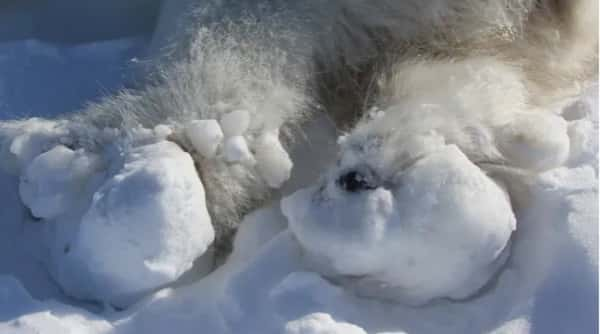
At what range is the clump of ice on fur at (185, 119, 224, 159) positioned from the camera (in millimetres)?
1168

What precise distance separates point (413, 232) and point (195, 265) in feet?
1.06

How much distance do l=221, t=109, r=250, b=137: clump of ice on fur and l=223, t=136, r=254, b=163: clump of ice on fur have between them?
0.01 m

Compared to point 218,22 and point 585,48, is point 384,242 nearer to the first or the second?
point 218,22

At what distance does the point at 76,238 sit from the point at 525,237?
65cm

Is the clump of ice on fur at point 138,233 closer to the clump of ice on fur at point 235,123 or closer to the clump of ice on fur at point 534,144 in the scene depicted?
the clump of ice on fur at point 235,123

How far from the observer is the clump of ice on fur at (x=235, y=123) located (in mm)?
1187

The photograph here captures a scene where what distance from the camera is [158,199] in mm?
1074

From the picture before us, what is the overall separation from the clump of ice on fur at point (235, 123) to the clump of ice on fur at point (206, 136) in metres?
0.01

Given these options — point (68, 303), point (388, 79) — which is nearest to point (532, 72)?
point (388, 79)

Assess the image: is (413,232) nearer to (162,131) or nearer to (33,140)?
(162,131)

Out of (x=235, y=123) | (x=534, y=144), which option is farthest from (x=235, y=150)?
(x=534, y=144)

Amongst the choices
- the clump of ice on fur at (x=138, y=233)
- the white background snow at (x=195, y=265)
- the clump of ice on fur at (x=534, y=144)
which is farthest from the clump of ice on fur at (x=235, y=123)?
the clump of ice on fur at (x=534, y=144)

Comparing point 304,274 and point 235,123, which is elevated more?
point 235,123

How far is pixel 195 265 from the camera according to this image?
115 cm
